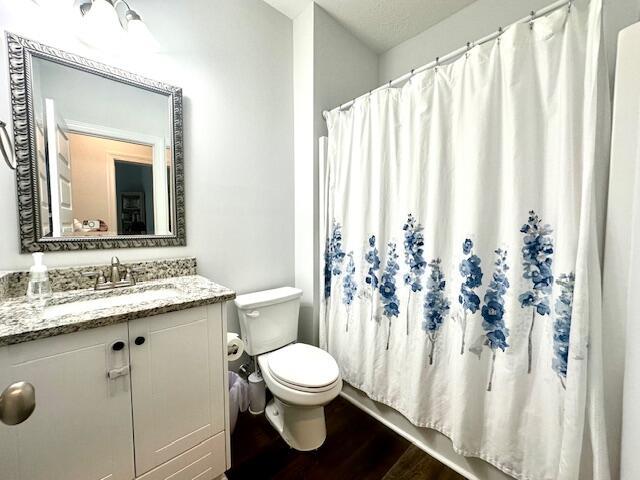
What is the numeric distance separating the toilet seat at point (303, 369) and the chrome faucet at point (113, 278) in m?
0.82

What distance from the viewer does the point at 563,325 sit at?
942 mm

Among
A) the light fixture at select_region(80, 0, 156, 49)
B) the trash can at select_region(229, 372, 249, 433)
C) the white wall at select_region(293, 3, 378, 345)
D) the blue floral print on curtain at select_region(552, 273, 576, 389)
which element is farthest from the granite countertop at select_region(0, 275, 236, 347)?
the blue floral print on curtain at select_region(552, 273, 576, 389)

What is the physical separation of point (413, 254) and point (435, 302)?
10.1 inches

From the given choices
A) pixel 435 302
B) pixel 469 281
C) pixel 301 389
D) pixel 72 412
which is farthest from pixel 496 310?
pixel 72 412

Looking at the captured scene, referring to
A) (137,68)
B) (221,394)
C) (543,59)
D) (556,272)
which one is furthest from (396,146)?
(221,394)

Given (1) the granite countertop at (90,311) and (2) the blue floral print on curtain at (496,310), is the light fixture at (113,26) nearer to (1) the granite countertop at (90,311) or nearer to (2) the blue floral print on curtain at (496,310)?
(1) the granite countertop at (90,311)

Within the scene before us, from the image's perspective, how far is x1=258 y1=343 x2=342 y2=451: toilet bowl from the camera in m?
1.25

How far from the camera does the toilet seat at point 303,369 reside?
1260mm

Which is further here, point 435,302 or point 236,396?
point 236,396

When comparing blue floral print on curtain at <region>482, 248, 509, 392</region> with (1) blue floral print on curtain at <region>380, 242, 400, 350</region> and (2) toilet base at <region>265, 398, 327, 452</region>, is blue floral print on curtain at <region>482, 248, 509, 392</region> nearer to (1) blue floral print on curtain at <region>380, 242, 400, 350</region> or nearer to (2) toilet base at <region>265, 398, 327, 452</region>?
(1) blue floral print on curtain at <region>380, 242, 400, 350</region>

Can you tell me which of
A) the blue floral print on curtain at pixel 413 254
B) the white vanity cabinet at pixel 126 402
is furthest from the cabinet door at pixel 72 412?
the blue floral print on curtain at pixel 413 254

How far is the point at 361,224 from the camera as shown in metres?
1.61

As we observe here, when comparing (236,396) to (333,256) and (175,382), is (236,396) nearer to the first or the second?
(175,382)

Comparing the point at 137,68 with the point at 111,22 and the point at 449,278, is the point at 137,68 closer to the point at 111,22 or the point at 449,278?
the point at 111,22
